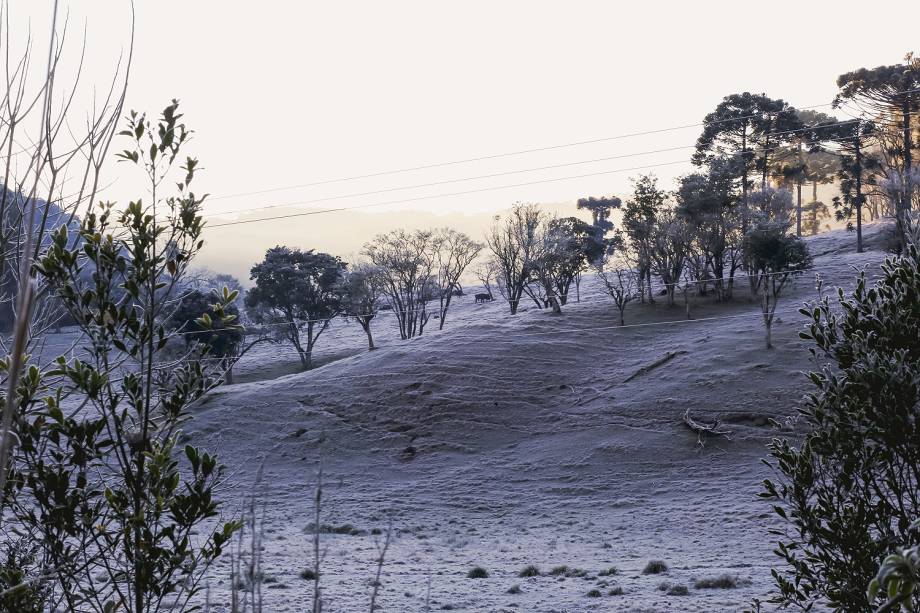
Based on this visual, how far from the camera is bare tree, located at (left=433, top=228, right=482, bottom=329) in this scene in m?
60.1

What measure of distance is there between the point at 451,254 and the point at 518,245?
5362 mm

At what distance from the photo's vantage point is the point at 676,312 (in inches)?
1721

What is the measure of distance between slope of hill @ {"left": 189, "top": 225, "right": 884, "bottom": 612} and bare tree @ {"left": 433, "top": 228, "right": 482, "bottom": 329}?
670 inches

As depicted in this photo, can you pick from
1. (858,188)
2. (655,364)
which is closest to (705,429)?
(655,364)

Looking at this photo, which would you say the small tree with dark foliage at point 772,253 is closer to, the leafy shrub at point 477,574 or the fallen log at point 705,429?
the fallen log at point 705,429

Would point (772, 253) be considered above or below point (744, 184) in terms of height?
below

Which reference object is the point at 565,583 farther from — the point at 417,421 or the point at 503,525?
the point at 417,421

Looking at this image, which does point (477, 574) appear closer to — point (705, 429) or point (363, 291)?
point (705, 429)

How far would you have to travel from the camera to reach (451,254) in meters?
60.9

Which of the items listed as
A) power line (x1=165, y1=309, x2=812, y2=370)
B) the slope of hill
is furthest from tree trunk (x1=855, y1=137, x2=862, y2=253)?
power line (x1=165, y1=309, x2=812, y2=370)

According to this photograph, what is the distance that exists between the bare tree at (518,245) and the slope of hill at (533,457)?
14068mm

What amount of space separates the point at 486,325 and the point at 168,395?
37.3 metres

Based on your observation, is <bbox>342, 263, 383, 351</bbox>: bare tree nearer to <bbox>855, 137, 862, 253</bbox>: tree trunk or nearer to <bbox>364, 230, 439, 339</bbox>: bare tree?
<bbox>364, 230, 439, 339</bbox>: bare tree

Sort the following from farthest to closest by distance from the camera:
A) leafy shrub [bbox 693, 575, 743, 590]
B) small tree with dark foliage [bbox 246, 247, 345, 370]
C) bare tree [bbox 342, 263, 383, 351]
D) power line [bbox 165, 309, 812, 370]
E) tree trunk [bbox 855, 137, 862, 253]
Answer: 1. small tree with dark foliage [bbox 246, 247, 345, 370]
2. bare tree [bbox 342, 263, 383, 351]
3. tree trunk [bbox 855, 137, 862, 253]
4. power line [bbox 165, 309, 812, 370]
5. leafy shrub [bbox 693, 575, 743, 590]
